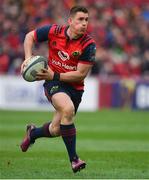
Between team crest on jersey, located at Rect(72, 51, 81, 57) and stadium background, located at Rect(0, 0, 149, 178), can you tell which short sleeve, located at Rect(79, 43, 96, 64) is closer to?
team crest on jersey, located at Rect(72, 51, 81, 57)

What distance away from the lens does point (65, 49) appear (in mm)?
9516

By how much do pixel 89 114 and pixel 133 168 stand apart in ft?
37.9

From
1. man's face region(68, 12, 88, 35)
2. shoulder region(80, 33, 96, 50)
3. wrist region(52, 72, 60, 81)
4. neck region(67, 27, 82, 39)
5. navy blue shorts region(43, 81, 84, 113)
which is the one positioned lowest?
navy blue shorts region(43, 81, 84, 113)

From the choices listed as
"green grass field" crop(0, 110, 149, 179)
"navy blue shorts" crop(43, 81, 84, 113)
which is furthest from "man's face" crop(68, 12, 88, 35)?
"green grass field" crop(0, 110, 149, 179)

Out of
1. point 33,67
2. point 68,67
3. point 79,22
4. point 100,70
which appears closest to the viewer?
point 33,67

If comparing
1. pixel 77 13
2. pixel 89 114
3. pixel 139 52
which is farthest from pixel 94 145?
pixel 139 52

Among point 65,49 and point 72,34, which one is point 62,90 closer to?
point 65,49

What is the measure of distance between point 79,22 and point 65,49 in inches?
18.3

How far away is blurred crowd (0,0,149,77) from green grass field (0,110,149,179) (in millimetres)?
2727

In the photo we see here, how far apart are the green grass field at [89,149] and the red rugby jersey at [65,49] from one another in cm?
122

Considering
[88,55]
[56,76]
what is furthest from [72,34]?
[56,76]

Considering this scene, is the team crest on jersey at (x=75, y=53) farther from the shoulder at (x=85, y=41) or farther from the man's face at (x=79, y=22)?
the man's face at (x=79, y=22)

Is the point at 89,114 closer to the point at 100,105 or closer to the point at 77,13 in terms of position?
the point at 100,105

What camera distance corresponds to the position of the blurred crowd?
76.2 ft
